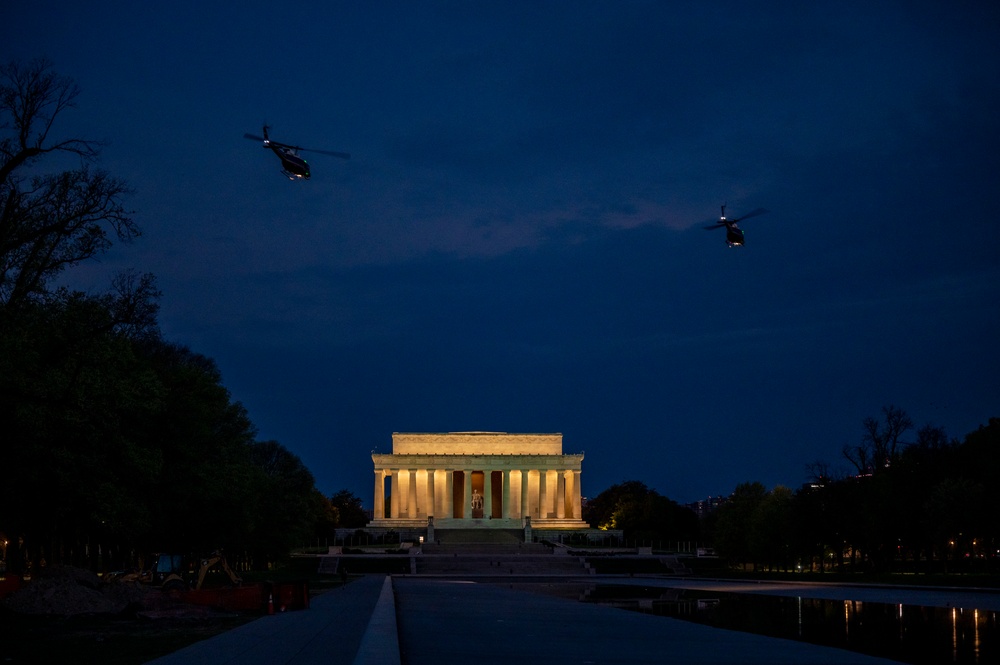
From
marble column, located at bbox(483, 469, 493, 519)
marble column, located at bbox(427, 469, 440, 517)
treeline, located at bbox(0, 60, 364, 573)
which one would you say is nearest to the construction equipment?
treeline, located at bbox(0, 60, 364, 573)

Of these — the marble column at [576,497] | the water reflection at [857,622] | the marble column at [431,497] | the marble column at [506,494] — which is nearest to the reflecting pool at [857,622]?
the water reflection at [857,622]

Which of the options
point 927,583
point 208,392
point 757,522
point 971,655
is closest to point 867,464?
point 757,522

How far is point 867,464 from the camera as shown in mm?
92438

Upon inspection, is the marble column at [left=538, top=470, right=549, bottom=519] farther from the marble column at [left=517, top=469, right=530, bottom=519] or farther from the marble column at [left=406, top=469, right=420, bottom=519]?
the marble column at [left=406, top=469, right=420, bottom=519]

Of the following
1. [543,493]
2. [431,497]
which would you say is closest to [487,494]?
[543,493]

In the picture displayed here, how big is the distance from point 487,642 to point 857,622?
12.0m

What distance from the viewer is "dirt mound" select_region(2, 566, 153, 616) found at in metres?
27.4

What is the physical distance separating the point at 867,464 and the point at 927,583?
1697 inches

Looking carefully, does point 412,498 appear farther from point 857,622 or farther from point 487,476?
point 857,622

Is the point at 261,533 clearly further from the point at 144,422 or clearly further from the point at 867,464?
the point at 867,464

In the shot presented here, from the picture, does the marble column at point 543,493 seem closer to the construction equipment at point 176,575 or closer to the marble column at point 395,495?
the marble column at point 395,495

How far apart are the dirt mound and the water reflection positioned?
648 inches

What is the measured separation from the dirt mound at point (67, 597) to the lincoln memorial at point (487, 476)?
111957 mm

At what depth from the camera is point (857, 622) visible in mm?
27625
